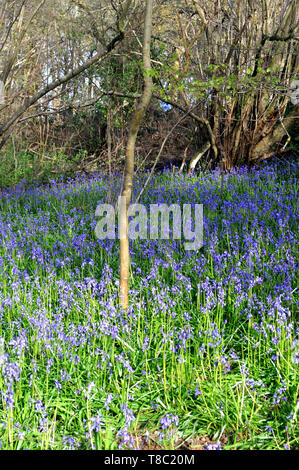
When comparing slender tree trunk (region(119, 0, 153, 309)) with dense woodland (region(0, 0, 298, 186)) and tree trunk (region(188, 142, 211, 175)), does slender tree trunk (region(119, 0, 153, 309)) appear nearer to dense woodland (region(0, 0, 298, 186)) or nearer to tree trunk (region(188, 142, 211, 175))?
dense woodland (region(0, 0, 298, 186))

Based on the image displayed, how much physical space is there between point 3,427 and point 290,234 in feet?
10.1

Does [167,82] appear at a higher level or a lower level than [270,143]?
higher

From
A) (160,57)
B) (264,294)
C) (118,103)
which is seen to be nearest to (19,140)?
(118,103)

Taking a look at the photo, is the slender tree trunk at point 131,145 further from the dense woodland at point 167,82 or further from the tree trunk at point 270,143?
the tree trunk at point 270,143

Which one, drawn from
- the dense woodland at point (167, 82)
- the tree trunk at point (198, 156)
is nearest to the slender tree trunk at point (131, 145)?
the dense woodland at point (167, 82)

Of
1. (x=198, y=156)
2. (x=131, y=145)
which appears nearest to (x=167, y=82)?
(x=198, y=156)

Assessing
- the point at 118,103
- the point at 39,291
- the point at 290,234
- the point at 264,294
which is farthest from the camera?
the point at 118,103

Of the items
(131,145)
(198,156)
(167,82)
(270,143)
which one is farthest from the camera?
(198,156)

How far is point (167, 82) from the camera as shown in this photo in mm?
8180

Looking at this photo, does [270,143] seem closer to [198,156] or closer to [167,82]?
[198,156]

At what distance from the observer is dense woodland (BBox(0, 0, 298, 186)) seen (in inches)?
252

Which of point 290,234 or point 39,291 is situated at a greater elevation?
point 290,234
